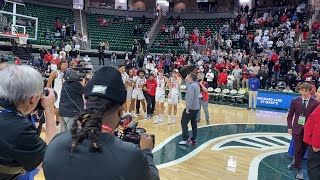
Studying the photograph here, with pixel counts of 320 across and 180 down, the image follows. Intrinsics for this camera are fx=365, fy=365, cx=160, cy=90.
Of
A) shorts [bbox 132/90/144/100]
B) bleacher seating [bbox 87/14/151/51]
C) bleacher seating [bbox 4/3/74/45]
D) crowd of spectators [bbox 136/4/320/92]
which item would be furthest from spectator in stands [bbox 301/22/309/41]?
bleacher seating [bbox 4/3/74/45]

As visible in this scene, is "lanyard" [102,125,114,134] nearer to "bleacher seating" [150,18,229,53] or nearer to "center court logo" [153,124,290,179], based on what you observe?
"center court logo" [153,124,290,179]

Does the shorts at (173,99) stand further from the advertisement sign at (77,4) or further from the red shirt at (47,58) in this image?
the advertisement sign at (77,4)

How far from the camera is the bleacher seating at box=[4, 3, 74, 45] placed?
23.4 m

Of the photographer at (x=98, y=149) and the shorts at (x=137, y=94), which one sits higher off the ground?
the photographer at (x=98, y=149)

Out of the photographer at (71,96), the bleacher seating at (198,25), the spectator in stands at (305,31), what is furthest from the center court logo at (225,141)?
the bleacher seating at (198,25)

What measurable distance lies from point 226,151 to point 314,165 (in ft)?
9.95

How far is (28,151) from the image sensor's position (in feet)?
6.07

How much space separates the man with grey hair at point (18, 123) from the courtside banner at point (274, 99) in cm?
1303

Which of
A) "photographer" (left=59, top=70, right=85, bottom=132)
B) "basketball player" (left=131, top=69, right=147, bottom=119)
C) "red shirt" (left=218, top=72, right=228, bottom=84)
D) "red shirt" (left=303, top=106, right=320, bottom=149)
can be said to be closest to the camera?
"red shirt" (left=303, top=106, right=320, bottom=149)

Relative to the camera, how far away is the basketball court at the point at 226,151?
590 centimetres

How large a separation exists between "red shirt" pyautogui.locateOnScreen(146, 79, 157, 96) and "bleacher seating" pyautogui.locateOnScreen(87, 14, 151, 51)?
49.7 ft

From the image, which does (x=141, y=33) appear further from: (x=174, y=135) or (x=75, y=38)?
(x=174, y=135)

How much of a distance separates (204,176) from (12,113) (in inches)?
167

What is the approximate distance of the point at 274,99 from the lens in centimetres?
1433
